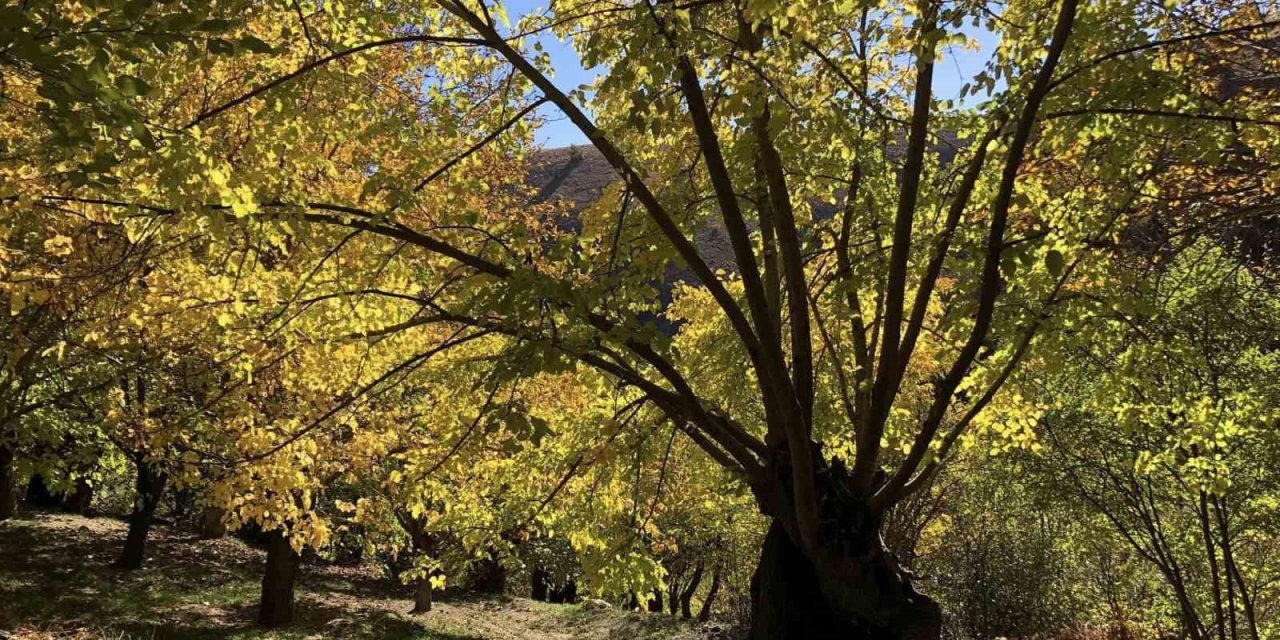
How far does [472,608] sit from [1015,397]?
20.7m

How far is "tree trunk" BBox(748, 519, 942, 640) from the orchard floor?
26.8ft

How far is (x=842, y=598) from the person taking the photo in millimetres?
4598

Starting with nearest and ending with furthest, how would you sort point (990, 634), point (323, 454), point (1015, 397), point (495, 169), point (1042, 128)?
point (1042, 128) < point (1015, 397) < point (323, 454) < point (495, 169) < point (990, 634)

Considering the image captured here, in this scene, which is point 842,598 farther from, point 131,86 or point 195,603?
point 195,603

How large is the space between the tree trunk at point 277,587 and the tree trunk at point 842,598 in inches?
434

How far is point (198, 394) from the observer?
9664 millimetres

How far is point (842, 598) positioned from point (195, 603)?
13.8m

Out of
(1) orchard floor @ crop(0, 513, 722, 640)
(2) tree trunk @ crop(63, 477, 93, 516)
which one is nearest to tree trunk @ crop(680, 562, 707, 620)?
(1) orchard floor @ crop(0, 513, 722, 640)

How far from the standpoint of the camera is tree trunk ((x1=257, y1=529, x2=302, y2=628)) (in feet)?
43.2

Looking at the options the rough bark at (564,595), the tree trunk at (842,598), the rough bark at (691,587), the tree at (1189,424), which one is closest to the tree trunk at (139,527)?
the tree trunk at (842,598)

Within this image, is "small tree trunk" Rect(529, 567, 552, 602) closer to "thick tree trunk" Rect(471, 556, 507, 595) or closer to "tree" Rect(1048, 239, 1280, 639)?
"thick tree trunk" Rect(471, 556, 507, 595)

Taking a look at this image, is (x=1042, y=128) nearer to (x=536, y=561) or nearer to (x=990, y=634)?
(x=990, y=634)

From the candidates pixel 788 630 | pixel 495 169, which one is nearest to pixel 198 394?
pixel 495 169

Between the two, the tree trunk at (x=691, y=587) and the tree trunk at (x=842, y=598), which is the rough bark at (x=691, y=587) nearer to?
the tree trunk at (x=691, y=587)
